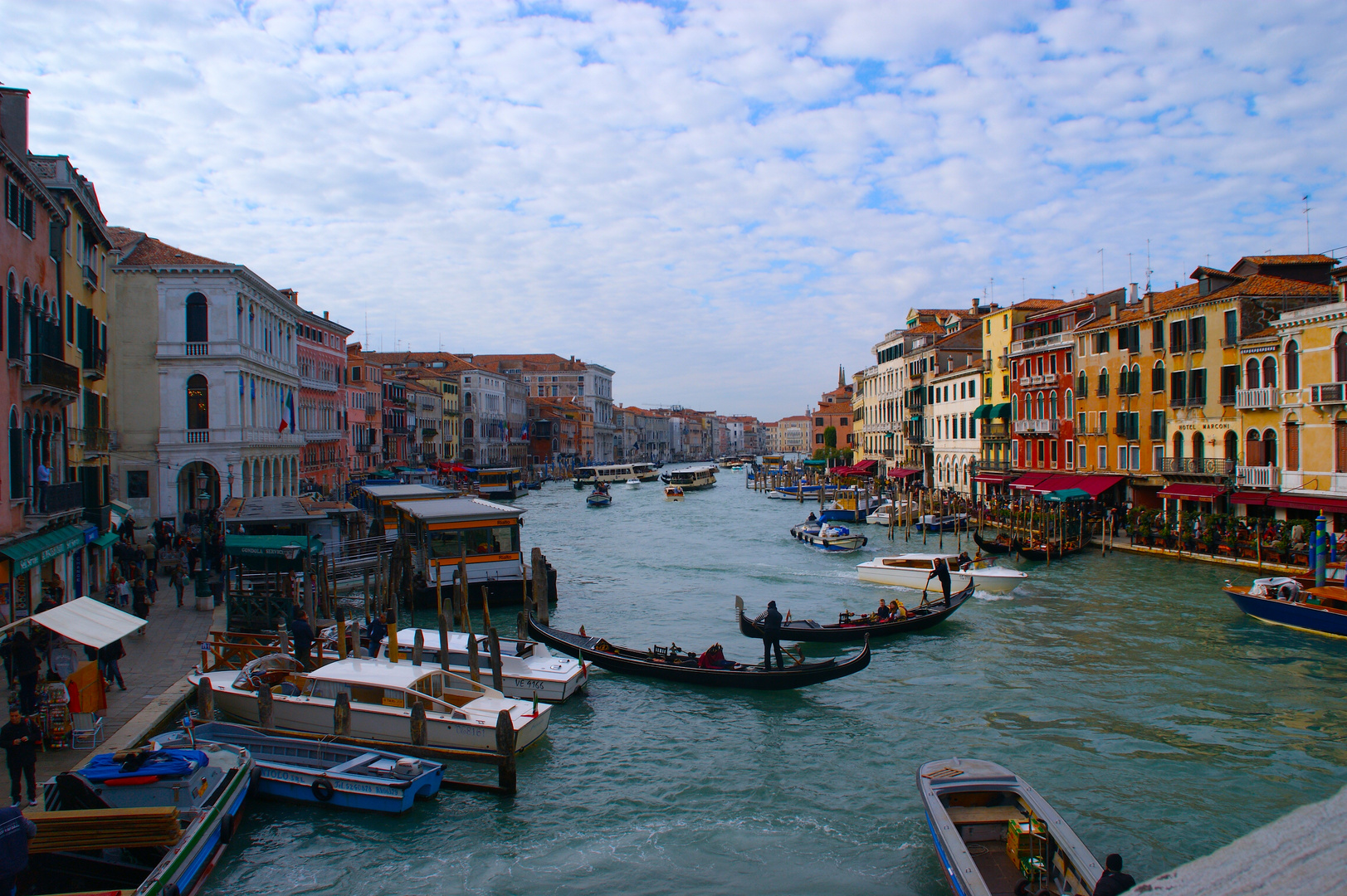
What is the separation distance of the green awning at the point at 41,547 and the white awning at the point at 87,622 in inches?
98.2

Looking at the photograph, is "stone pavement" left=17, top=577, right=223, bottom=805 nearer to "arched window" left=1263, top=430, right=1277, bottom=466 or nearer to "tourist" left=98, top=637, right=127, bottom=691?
"tourist" left=98, top=637, right=127, bottom=691

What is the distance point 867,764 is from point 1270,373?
1998 cm

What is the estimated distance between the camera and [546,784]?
10.6m

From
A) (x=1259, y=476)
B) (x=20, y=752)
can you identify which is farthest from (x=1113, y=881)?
(x=1259, y=476)

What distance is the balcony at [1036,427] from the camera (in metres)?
34.6

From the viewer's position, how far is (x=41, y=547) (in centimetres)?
1341

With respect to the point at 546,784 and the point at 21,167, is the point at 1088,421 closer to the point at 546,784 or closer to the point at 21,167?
the point at 546,784

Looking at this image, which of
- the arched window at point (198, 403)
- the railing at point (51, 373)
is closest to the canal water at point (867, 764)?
the railing at point (51, 373)

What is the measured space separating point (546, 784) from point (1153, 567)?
2062 centimetres

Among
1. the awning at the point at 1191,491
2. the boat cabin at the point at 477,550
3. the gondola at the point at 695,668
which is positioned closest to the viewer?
the gondola at the point at 695,668

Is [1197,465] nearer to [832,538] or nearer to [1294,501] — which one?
[1294,501]

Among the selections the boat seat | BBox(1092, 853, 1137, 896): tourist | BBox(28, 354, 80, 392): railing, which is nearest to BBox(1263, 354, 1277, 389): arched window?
BBox(1092, 853, 1137, 896): tourist

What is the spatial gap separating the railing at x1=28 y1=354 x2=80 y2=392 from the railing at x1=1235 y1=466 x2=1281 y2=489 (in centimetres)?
2799

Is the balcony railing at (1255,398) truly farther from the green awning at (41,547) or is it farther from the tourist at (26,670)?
the green awning at (41,547)
